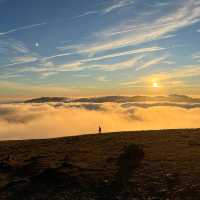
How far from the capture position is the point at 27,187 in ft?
110

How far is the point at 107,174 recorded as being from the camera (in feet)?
117

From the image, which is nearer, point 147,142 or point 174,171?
point 174,171

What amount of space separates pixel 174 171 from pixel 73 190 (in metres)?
10.1

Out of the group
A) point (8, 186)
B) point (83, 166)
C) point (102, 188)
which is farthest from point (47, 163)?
point (102, 188)

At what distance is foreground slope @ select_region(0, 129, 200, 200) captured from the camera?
3081 centimetres

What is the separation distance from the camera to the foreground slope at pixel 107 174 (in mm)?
30812

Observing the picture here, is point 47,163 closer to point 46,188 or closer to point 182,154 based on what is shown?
point 46,188

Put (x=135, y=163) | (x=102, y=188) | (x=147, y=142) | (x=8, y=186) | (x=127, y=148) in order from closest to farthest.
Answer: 1. (x=102, y=188)
2. (x=8, y=186)
3. (x=135, y=163)
4. (x=127, y=148)
5. (x=147, y=142)

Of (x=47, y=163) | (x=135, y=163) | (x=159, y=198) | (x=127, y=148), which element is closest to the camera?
(x=159, y=198)

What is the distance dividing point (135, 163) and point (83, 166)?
18.3 feet

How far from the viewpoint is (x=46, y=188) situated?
33.2 metres

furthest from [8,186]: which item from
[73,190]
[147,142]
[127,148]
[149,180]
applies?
[147,142]

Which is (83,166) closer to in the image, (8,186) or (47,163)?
(47,163)

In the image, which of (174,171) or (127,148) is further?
(127,148)
